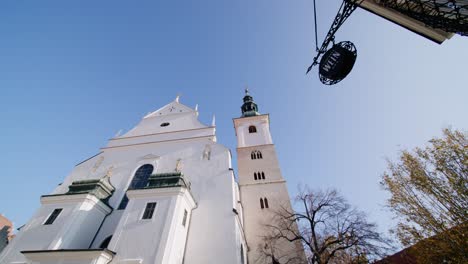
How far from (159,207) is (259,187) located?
9.24 metres

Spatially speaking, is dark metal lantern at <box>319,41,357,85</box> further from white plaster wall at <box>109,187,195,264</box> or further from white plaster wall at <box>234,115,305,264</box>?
white plaster wall at <box>234,115,305,264</box>

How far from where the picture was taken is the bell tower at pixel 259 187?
13.4 m

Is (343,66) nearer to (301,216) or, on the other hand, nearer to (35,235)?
(301,216)

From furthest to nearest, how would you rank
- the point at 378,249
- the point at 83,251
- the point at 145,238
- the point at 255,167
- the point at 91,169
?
the point at 255,167, the point at 91,169, the point at 378,249, the point at 145,238, the point at 83,251

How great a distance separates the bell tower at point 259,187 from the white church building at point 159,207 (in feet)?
0.25

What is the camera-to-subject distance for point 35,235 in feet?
32.8

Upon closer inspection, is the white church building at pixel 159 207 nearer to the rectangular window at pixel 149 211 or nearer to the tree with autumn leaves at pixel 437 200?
the rectangular window at pixel 149 211

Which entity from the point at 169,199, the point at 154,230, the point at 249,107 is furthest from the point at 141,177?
the point at 249,107

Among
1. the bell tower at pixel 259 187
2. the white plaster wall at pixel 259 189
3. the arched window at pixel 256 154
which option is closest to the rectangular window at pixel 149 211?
the bell tower at pixel 259 187

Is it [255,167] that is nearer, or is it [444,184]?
[444,184]

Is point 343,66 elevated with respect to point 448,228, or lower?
elevated

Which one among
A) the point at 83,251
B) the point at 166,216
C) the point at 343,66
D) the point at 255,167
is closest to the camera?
the point at 343,66

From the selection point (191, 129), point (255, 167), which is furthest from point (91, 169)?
point (255, 167)

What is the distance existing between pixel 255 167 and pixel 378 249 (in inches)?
406
